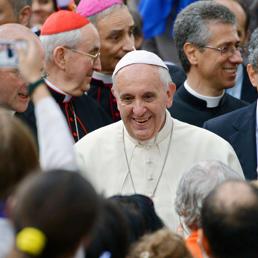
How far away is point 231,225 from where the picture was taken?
398 cm

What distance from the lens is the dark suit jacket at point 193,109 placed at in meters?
7.90

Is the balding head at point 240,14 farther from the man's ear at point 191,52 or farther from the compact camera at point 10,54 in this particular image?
the compact camera at point 10,54

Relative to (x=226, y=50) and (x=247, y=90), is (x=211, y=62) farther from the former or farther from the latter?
(x=247, y=90)

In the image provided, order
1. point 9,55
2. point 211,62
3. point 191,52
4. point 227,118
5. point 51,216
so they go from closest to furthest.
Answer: point 51,216 < point 9,55 < point 227,118 < point 211,62 < point 191,52

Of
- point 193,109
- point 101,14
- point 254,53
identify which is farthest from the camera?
point 101,14

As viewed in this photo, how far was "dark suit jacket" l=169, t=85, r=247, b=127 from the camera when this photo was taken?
7.90m

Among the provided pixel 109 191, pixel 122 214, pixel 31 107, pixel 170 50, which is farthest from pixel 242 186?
pixel 170 50

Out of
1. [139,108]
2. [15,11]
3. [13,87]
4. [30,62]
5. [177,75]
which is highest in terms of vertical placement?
[30,62]

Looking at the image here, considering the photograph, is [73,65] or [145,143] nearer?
[145,143]

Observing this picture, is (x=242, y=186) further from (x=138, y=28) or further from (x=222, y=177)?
(x=138, y=28)

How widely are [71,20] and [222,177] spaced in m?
2.86

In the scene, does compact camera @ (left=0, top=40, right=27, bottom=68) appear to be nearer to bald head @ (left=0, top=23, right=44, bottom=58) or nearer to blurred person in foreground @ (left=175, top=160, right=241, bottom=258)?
blurred person in foreground @ (left=175, top=160, right=241, bottom=258)

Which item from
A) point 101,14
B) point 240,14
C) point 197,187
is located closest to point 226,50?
point 101,14

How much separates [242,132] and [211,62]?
1054 mm
